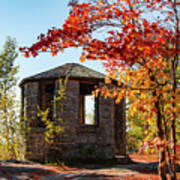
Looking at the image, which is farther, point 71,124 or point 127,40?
point 71,124

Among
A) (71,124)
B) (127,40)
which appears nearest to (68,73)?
(71,124)

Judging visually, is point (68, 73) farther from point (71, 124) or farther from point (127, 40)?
point (127, 40)

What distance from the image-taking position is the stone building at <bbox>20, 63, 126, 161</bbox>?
11.4 metres

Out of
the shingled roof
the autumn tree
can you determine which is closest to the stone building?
the shingled roof

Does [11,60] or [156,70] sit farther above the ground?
[11,60]

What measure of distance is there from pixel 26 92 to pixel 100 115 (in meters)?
3.58

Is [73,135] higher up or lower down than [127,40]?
lower down

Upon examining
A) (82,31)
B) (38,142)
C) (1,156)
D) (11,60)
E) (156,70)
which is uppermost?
(11,60)

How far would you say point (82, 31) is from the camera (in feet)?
12.9

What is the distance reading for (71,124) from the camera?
1154 cm

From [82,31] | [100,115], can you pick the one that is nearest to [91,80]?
[100,115]

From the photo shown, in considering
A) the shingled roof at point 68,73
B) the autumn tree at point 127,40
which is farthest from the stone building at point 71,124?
the autumn tree at point 127,40

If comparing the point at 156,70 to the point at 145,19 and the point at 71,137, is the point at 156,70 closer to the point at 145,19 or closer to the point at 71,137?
the point at 145,19

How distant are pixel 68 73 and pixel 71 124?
7.64 feet
